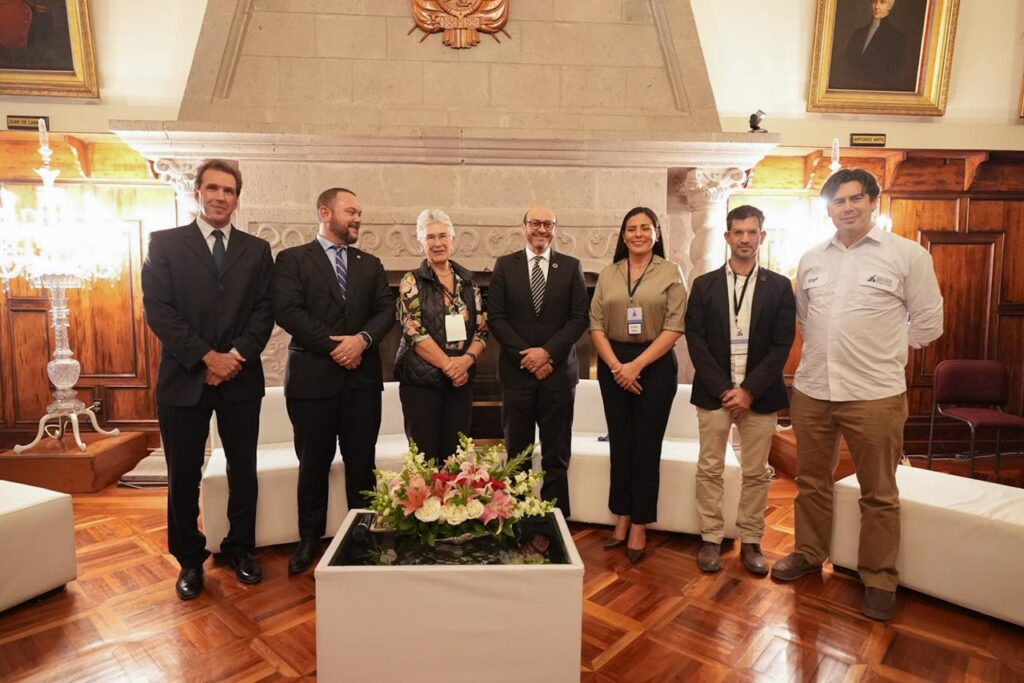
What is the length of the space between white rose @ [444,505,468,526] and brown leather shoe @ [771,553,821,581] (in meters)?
1.58

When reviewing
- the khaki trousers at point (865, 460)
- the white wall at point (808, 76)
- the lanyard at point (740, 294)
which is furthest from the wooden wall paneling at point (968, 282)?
the lanyard at point (740, 294)

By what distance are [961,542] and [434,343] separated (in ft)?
7.23

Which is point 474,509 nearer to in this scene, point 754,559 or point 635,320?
point 635,320

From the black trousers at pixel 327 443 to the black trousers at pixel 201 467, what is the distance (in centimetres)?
19

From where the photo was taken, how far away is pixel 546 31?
380 centimetres

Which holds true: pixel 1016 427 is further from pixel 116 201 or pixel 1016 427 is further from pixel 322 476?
pixel 116 201

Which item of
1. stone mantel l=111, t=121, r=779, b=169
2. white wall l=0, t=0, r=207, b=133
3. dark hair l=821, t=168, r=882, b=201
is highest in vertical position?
white wall l=0, t=0, r=207, b=133

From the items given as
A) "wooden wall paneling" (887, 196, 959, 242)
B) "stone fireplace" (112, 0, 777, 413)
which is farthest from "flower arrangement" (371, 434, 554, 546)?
"wooden wall paneling" (887, 196, 959, 242)

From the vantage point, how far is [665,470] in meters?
2.85

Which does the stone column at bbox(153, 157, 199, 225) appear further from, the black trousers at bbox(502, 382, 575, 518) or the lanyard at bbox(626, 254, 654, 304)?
the lanyard at bbox(626, 254, 654, 304)

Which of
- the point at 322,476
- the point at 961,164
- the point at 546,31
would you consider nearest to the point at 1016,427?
the point at 961,164

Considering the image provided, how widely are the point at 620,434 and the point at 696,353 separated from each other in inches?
19.6

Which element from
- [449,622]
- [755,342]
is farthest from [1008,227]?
[449,622]

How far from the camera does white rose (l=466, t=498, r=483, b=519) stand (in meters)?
1.67
